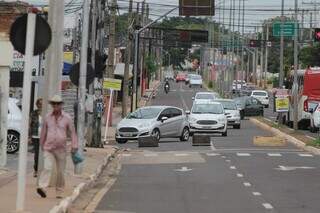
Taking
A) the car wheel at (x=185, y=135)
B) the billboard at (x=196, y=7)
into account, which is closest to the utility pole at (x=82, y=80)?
the car wheel at (x=185, y=135)

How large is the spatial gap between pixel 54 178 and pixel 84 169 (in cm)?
537

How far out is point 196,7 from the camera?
43.2m

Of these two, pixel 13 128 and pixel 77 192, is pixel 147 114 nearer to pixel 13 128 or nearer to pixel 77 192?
pixel 13 128

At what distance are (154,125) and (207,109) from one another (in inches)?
236

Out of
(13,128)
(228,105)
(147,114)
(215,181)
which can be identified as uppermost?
(228,105)

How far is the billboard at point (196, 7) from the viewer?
42.8 m

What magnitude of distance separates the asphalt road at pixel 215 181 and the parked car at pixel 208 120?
8329mm

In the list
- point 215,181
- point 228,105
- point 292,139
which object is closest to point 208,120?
point 292,139

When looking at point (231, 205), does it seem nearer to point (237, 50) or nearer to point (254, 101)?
point (254, 101)

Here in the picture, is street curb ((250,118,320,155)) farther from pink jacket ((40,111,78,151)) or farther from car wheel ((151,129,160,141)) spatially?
pink jacket ((40,111,78,151))

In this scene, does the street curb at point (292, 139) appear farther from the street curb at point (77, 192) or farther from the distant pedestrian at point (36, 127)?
the distant pedestrian at point (36, 127)

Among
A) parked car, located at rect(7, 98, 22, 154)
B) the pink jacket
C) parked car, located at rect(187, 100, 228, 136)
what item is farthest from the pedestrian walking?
parked car, located at rect(187, 100, 228, 136)

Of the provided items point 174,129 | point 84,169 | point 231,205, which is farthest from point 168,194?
point 174,129

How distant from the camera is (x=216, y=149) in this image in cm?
3098
